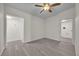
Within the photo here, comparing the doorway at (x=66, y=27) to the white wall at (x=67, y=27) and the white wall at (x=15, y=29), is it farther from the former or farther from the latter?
the white wall at (x=15, y=29)

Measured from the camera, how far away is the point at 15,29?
12.2ft

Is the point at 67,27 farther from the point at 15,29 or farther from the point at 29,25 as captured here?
the point at 15,29

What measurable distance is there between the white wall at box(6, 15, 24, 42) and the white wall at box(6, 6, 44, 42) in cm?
20

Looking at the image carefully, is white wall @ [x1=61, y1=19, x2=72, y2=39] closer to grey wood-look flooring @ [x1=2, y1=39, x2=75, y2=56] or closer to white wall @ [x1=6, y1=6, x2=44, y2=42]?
grey wood-look flooring @ [x1=2, y1=39, x2=75, y2=56]

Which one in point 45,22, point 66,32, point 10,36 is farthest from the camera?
point 66,32

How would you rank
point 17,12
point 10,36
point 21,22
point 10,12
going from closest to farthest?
1. point 10,12
2. point 17,12
3. point 21,22
4. point 10,36

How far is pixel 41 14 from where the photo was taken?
2.67 metres

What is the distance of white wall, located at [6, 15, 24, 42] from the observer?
11.3 feet

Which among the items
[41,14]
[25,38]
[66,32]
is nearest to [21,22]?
[25,38]

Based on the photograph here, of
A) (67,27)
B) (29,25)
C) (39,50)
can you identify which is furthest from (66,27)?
(39,50)

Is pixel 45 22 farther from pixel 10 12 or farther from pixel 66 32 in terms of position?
pixel 66 32

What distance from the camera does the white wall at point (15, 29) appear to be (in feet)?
11.3

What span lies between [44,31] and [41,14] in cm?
55

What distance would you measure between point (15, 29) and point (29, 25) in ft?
2.39
